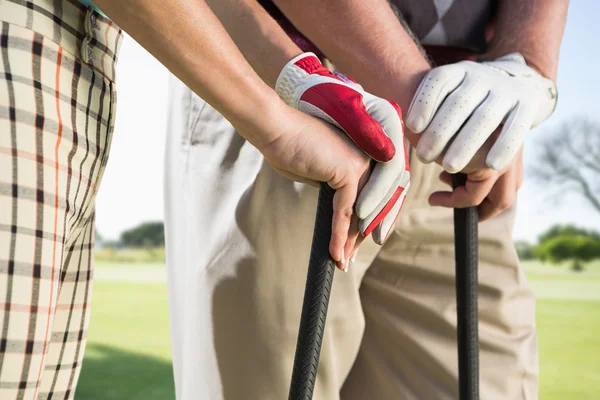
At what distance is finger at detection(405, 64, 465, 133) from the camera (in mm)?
847

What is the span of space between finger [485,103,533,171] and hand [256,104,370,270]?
0.23 metres

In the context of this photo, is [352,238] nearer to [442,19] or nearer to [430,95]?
[430,95]

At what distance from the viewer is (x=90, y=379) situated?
4715 mm

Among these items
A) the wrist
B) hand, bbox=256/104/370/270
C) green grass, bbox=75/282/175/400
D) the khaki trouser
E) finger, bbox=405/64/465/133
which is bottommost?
green grass, bbox=75/282/175/400

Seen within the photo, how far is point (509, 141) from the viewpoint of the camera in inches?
34.2

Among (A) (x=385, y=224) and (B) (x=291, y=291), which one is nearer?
(A) (x=385, y=224)

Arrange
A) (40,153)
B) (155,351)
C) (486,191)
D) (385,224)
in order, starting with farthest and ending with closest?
(155,351), (486,191), (385,224), (40,153)

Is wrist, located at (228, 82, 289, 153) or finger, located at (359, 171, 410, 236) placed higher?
wrist, located at (228, 82, 289, 153)

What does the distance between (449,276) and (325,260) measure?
1.51ft

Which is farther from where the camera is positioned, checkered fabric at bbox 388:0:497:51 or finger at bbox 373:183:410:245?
checkered fabric at bbox 388:0:497:51

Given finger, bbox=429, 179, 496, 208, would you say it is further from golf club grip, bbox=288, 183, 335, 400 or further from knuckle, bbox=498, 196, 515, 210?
golf club grip, bbox=288, 183, 335, 400

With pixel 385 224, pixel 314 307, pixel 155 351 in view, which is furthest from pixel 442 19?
pixel 155 351

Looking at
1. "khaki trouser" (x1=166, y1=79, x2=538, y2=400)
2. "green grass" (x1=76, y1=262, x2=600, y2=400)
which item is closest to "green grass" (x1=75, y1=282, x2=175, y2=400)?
"green grass" (x1=76, y1=262, x2=600, y2=400)

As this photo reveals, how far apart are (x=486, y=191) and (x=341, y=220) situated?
335 mm
